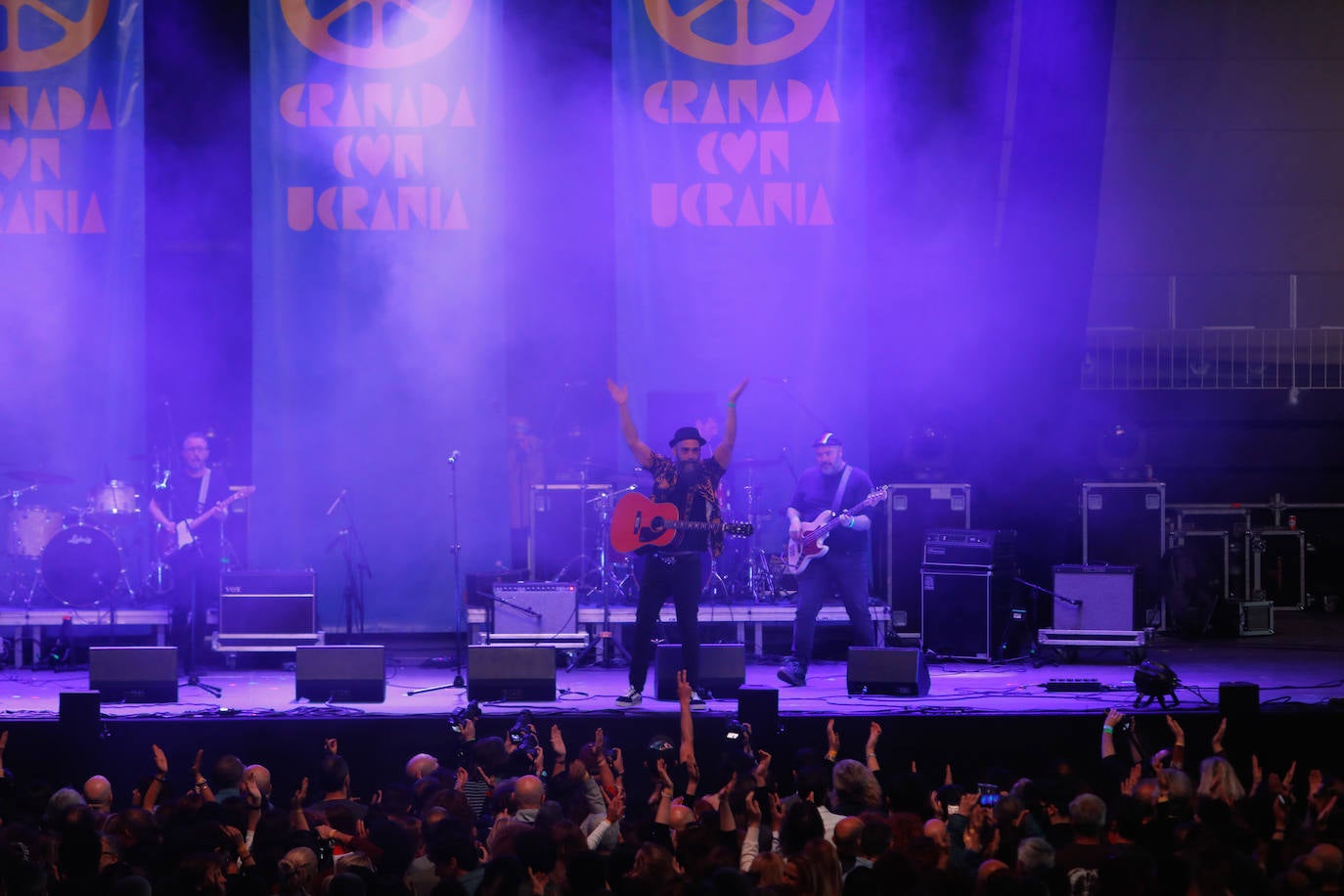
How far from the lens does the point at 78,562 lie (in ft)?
39.8

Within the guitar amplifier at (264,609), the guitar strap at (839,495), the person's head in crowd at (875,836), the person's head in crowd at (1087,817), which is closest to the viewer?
the person's head in crowd at (875,836)

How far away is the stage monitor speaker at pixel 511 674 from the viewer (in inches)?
402

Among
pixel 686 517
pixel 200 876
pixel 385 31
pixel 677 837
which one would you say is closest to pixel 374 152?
pixel 385 31

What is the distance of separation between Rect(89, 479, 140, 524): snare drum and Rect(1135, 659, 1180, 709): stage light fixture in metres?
8.19

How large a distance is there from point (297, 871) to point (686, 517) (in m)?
4.74

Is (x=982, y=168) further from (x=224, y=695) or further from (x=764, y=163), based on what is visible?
(x=224, y=695)

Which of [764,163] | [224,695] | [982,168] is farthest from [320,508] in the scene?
[982,168]

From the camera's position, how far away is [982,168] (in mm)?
13188

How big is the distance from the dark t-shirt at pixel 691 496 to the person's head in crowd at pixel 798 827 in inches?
155

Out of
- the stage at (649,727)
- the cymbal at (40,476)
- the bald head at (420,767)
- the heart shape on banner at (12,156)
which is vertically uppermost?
the heart shape on banner at (12,156)

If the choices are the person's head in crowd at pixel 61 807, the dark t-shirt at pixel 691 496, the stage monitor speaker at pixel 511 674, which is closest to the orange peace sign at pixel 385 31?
the dark t-shirt at pixel 691 496

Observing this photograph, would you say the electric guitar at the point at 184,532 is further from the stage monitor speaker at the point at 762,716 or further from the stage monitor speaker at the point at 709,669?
the stage monitor speaker at the point at 762,716

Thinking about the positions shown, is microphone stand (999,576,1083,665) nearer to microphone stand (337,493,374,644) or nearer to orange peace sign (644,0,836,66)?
orange peace sign (644,0,836,66)

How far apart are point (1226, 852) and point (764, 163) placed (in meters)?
8.29
